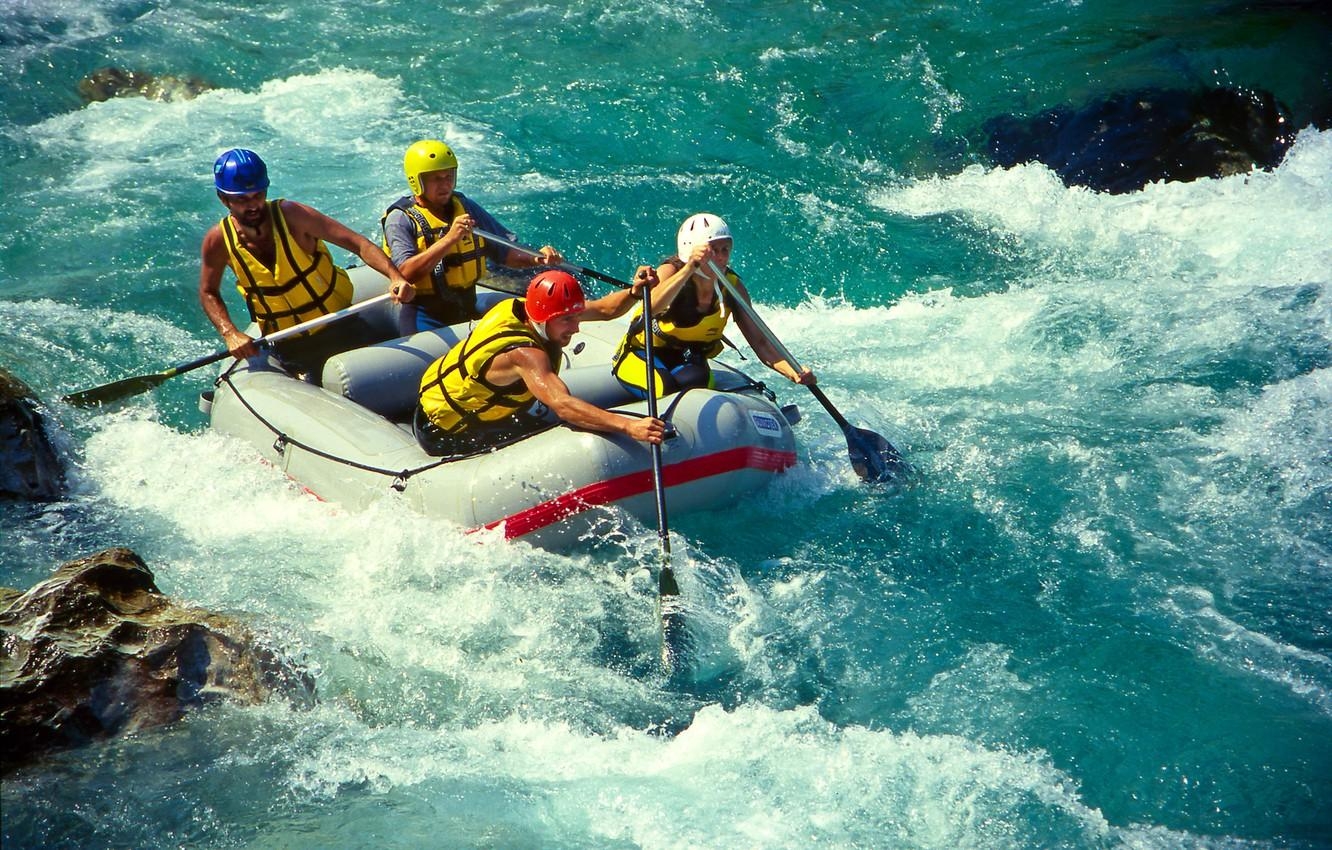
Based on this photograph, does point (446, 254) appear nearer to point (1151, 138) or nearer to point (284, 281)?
point (284, 281)

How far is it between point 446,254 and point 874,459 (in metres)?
2.76

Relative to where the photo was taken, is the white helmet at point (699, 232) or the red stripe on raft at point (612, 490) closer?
the red stripe on raft at point (612, 490)

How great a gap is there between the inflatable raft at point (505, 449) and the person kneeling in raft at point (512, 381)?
0.39 feet

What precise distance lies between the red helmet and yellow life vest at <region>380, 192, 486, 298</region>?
151cm

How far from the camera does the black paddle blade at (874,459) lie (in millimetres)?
6840

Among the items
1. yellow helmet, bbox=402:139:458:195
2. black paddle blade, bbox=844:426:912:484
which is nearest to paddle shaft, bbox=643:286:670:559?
black paddle blade, bbox=844:426:912:484

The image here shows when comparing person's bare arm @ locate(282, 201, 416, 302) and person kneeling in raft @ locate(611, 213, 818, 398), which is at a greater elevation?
person's bare arm @ locate(282, 201, 416, 302)

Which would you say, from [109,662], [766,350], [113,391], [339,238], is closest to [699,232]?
[766,350]

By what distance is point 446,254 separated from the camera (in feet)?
23.4

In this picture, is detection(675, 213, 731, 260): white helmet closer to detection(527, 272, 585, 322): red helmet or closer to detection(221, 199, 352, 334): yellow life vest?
detection(527, 272, 585, 322): red helmet

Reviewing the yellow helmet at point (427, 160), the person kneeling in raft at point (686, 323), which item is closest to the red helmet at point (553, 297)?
the person kneeling in raft at point (686, 323)

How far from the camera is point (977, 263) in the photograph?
9961 mm

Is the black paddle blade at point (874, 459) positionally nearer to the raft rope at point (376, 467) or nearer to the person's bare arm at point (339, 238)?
the raft rope at point (376, 467)

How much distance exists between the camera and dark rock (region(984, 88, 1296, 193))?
1068 cm
